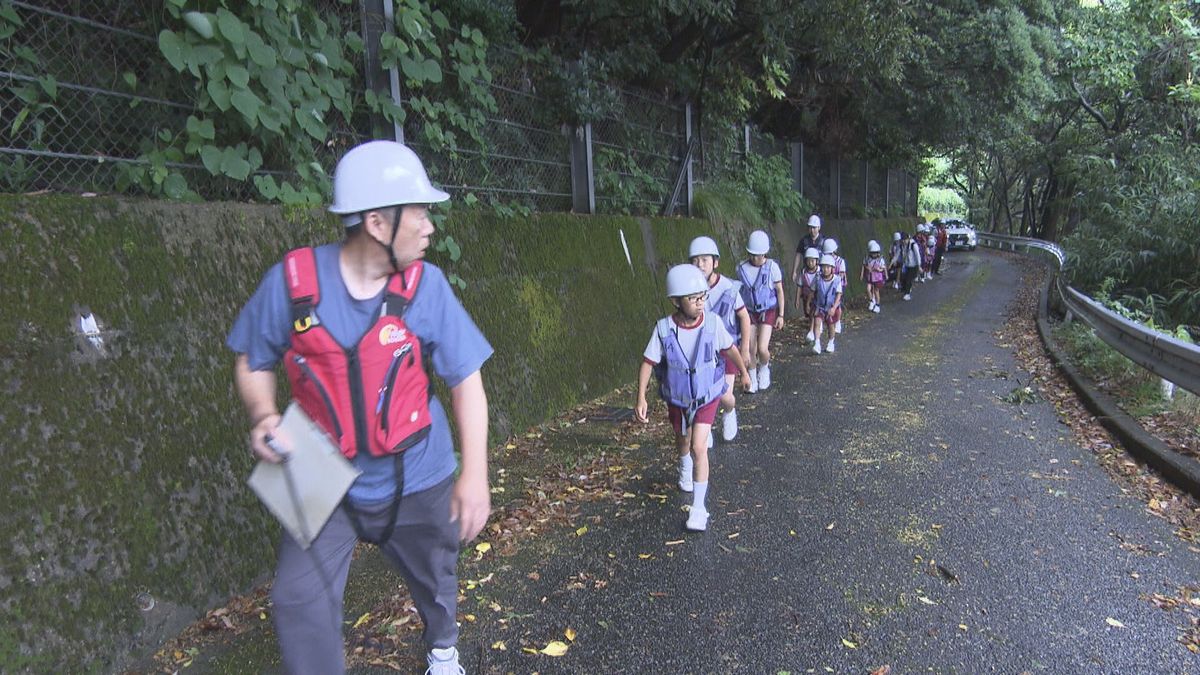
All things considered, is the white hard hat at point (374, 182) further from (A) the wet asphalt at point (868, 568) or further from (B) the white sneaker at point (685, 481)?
(B) the white sneaker at point (685, 481)

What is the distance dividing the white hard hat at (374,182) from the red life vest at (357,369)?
216 millimetres

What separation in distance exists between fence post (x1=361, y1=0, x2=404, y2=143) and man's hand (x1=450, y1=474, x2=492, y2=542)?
13.0ft

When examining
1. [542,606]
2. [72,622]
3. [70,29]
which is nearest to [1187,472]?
[542,606]

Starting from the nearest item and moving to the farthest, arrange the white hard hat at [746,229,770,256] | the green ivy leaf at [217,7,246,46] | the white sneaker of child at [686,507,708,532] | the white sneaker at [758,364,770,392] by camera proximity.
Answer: the green ivy leaf at [217,7,246,46] → the white sneaker of child at [686,507,708,532] → the white hard hat at [746,229,770,256] → the white sneaker at [758,364,770,392]

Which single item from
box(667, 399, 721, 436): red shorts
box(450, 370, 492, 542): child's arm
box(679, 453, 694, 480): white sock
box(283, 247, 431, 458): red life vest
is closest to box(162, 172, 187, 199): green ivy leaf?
box(283, 247, 431, 458): red life vest

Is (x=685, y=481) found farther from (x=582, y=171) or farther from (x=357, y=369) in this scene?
(x=582, y=171)

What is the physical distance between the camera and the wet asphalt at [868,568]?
3.05 meters

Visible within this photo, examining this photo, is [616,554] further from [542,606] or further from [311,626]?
[311,626]

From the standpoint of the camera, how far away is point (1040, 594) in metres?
3.48

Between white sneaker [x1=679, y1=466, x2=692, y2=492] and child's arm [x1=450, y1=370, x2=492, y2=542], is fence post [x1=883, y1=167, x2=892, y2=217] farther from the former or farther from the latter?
child's arm [x1=450, y1=370, x2=492, y2=542]

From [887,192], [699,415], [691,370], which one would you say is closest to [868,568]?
[699,415]

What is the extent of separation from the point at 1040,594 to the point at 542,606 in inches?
97.4

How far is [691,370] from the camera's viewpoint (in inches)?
172

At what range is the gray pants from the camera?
2.13m
